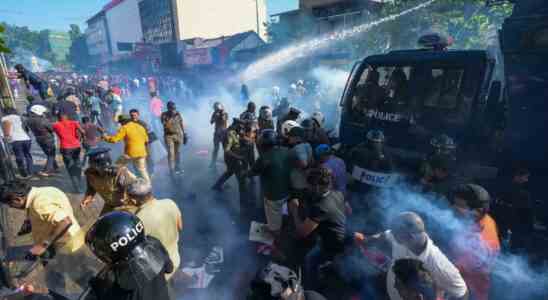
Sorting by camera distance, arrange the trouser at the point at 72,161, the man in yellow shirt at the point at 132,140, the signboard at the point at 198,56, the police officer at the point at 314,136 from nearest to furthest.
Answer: the police officer at the point at 314,136 < the man in yellow shirt at the point at 132,140 < the trouser at the point at 72,161 < the signboard at the point at 198,56

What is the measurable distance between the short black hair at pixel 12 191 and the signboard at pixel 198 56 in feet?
93.6

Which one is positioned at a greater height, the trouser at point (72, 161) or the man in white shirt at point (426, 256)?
the man in white shirt at point (426, 256)

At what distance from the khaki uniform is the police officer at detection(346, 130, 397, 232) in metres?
2.75

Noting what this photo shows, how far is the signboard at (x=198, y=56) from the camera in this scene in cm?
3054

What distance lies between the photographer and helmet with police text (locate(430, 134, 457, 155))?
394 cm

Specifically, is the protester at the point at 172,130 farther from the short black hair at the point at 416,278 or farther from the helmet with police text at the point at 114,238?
the short black hair at the point at 416,278

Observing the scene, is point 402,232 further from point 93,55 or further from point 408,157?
point 93,55

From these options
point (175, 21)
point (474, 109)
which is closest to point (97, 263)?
point (474, 109)

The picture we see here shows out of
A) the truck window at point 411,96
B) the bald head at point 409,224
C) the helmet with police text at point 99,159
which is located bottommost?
the bald head at point 409,224

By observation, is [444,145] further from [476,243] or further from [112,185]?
[112,185]

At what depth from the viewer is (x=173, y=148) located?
25.8 feet

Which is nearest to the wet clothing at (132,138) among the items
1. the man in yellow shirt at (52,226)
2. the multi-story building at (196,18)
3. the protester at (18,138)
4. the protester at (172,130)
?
the protester at (172,130)

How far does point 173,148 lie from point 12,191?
15.0 ft

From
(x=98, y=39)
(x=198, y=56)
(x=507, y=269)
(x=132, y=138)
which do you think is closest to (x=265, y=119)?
(x=132, y=138)
